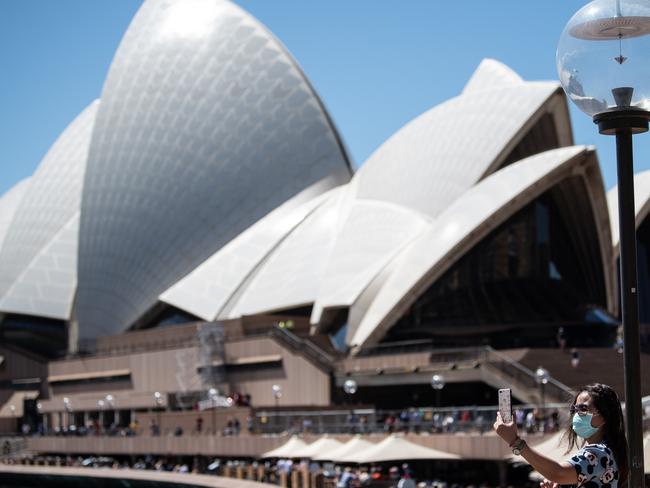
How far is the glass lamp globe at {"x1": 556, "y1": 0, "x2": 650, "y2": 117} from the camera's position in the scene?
4852mm

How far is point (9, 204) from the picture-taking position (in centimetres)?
5888

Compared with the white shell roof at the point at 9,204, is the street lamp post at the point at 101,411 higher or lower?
lower

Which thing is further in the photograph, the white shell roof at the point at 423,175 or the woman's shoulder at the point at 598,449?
the white shell roof at the point at 423,175

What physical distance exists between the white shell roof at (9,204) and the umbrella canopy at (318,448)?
31.5 m

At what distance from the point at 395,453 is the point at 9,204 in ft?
130

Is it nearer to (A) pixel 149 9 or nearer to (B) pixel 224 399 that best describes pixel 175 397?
(B) pixel 224 399

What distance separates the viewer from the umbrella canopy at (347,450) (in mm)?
24075

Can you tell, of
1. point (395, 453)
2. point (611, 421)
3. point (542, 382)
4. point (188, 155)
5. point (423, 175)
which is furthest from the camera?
point (188, 155)

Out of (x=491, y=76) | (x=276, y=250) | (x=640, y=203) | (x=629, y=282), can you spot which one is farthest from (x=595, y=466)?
(x=491, y=76)

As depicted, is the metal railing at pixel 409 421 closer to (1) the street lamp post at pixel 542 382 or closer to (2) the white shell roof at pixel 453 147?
(1) the street lamp post at pixel 542 382

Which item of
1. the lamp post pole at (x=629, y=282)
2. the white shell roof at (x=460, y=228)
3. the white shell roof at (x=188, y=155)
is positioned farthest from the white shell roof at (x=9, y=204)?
the lamp post pole at (x=629, y=282)

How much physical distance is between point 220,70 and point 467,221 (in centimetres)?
1764

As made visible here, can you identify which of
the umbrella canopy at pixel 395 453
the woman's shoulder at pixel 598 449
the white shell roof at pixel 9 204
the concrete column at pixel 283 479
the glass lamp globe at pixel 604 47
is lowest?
the concrete column at pixel 283 479

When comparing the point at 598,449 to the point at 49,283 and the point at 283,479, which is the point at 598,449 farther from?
the point at 49,283
